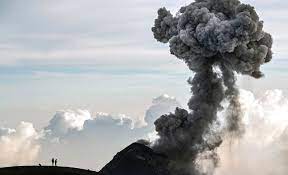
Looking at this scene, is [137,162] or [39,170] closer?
[39,170]

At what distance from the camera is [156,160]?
554ft

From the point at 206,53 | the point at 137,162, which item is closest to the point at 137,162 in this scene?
the point at 137,162

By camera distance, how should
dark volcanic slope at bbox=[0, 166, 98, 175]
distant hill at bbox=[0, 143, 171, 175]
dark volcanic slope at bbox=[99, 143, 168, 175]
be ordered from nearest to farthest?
dark volcanic slope at bbox=[0, 166, 98, 175] < distant hill at bbox=[0, 143, 171, 175] < dark volcanic slope at bbox=[99, 143, 168, 175]

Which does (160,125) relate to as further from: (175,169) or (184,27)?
(184,27)

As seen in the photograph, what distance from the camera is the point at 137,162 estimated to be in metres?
184

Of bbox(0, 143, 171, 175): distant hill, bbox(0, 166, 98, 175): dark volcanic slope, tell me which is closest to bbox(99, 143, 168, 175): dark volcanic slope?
bbox(0, 143, 171, 175): distant hill

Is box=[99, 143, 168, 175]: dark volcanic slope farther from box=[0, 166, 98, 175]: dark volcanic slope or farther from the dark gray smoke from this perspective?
box=[0, 166, 98, 175]: dark volcanic slope

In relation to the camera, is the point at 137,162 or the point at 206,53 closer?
the point at 206,53

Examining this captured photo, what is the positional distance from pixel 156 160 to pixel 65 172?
63.4 metres

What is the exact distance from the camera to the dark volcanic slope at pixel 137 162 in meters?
169

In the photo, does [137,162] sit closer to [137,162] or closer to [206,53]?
[137,162]

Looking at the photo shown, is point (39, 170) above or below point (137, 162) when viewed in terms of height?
below

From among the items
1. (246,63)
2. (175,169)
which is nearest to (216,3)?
(246,63)

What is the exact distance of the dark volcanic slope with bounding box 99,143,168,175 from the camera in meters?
169
